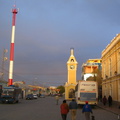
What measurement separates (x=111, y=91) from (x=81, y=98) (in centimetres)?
1045

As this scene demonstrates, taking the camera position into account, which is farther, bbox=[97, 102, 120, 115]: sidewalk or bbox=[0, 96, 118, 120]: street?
bbox=[97, 102, 120, 115]: sidewalk

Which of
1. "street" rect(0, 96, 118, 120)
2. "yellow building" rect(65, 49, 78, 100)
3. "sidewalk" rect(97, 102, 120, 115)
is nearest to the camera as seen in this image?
"street" rect(0, 96, 118, 120)

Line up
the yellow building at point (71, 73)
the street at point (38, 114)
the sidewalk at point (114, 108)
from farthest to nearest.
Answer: the yellow building at point (71, 73)
the sidewalk at point (114, 108)
the street at point (38, 114)

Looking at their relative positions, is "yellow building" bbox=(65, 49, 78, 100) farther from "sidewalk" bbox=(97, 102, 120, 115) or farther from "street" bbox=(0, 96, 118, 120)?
"street" bbox=(0, 96, 118, 120)

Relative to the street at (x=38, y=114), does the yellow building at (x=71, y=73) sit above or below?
above

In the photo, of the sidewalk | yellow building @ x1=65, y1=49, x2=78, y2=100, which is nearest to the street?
the sidewalk

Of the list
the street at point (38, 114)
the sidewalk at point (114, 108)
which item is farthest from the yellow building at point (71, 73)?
the street at point (38, 114)

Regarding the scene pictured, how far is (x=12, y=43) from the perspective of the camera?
58.5 m

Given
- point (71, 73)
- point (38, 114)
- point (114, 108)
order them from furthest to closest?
1. point (71, 73)
2. point (114, 108)
3. point (38, 114)

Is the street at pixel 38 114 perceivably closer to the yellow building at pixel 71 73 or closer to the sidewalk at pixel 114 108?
the sidewalk at pixel 114 108

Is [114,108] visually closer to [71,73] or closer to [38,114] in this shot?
[38,114]

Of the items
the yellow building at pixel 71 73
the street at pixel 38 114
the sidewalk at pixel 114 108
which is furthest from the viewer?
the yellow building at pixel 71 73

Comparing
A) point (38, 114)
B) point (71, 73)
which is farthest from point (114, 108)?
point (71, 73)

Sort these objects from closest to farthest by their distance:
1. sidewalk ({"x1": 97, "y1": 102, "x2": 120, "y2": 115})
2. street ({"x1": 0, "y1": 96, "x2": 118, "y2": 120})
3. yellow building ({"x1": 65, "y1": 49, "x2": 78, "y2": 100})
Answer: street ({"x1": 0, "y1": 96, "x2": 118, "y2": 120}) < sidewalk ({"x1": 97, "y1": 102, "x2": 120, "y2": 115}) < yellow building ({"x1": 65, "y1": 49, "x2": 78, "y2": 100})
